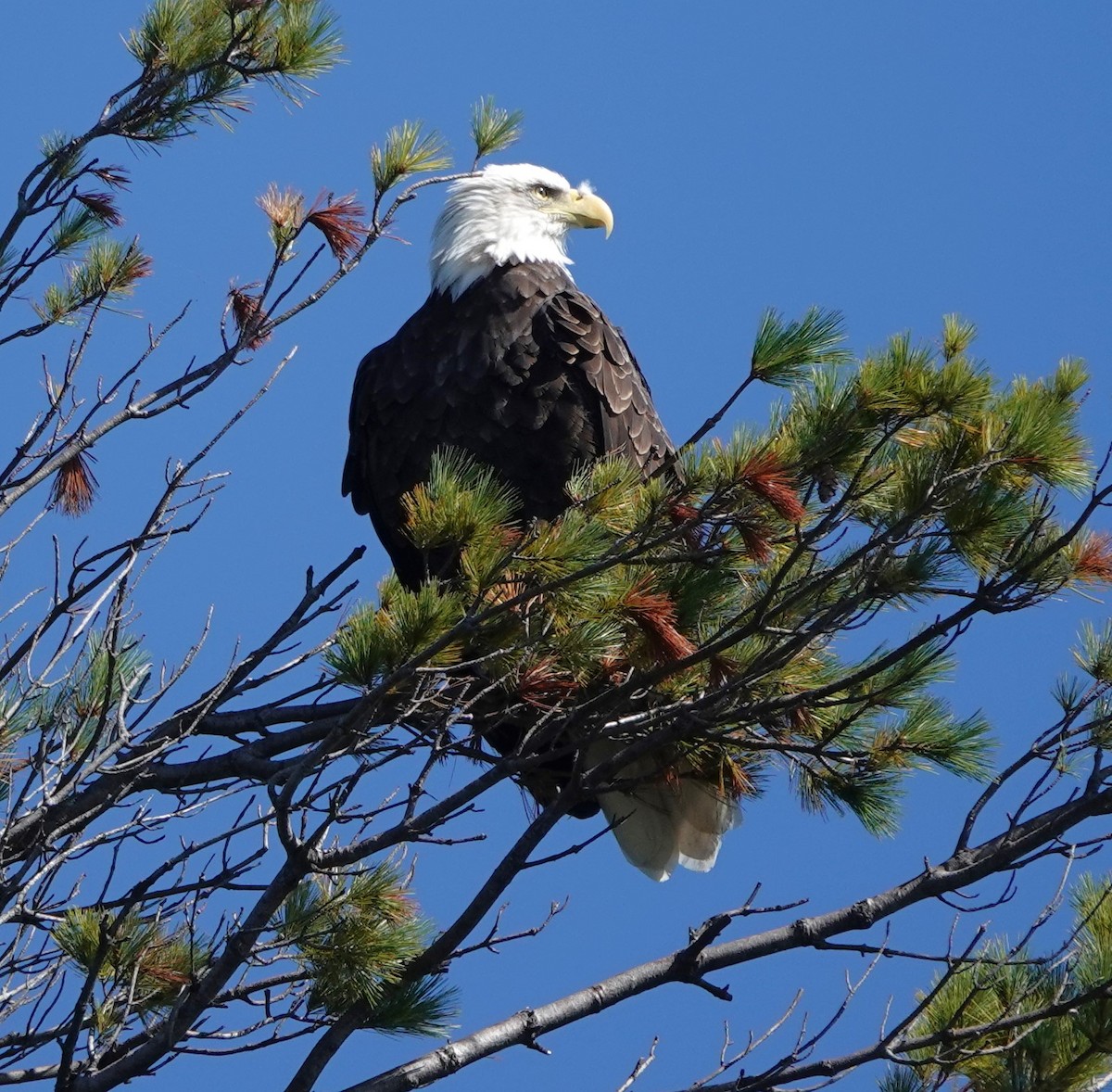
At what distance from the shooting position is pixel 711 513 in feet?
9.45

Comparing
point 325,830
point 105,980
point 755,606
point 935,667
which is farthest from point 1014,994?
point 105,980

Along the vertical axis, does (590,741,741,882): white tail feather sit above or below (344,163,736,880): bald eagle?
below

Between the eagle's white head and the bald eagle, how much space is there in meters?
0.01

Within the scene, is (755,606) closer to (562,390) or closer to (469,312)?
(562,390)

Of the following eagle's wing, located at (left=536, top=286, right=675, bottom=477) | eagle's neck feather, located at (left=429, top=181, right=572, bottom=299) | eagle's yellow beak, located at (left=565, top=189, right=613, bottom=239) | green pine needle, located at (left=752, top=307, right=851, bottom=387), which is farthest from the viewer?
eagle's yellow beak, located at (left=565, top=189, right=613, bottom=239)

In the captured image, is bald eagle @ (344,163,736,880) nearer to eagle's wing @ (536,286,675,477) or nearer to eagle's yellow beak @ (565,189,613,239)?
eagle's wing @ (536,286,675,477)

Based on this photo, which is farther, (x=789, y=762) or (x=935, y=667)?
(x=789, y=762)

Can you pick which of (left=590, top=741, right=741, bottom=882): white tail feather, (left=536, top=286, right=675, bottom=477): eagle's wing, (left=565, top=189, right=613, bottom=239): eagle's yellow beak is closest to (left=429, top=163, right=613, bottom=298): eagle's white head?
(left=565, top=189, right=613, bottom=239): eagle's yellow beak

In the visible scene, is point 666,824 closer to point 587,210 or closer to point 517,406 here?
point 517,406

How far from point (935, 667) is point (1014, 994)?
0.64 meters

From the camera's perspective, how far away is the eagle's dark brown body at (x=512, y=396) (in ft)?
14.9

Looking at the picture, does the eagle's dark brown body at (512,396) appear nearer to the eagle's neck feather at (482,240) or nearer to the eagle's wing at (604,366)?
the eagle's wing at (604,366)

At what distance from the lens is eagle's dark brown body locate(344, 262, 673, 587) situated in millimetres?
4543

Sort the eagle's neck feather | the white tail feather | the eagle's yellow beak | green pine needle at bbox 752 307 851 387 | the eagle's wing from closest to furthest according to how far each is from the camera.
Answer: green pine needle at bbox 752 307 851 387 → the eagle's wing → the white tail feather → the eagle's neck feather → the eagle's yellow beak
